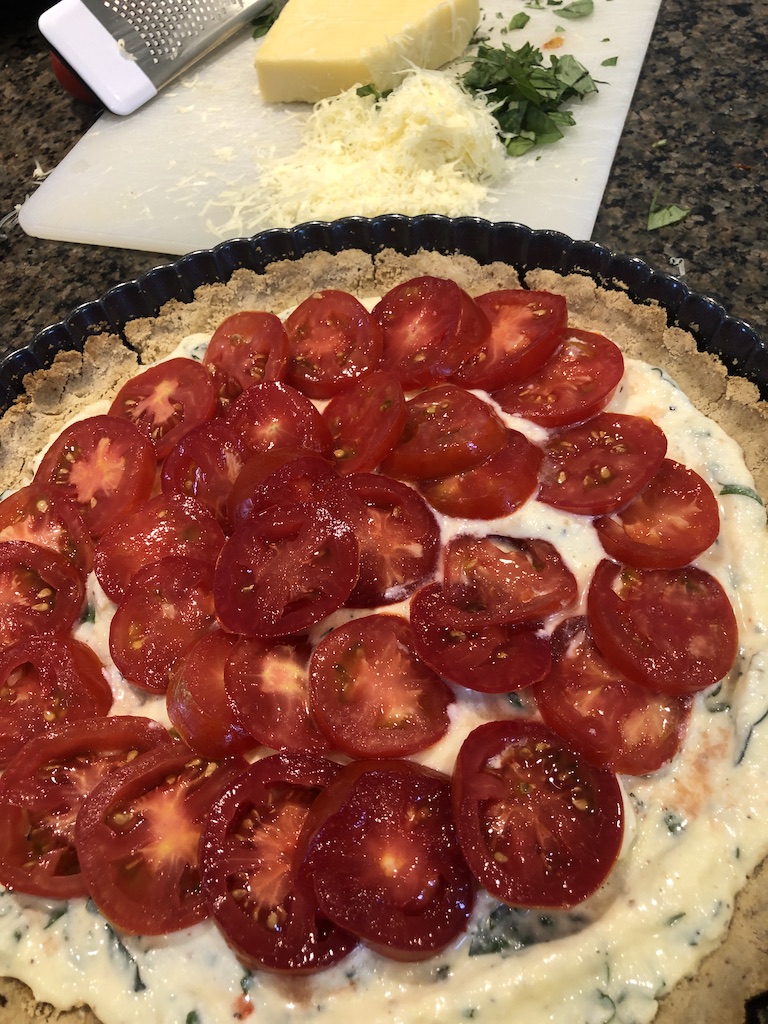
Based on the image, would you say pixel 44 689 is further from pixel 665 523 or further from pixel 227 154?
pixel 227 154

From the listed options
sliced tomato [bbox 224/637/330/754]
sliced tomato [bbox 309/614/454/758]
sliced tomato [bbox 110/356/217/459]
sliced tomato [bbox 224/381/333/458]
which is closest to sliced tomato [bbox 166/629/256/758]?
sliced tomato [bbox 224/637/330/754]

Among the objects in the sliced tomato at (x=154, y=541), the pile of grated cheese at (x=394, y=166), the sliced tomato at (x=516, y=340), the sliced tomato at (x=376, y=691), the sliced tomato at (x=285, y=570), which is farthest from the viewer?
the pile of grated cheese at (x=394, y=166)

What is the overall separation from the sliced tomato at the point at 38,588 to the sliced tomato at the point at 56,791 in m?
0.43

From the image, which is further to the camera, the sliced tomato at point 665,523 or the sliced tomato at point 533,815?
the sliced tomato at point 665,523

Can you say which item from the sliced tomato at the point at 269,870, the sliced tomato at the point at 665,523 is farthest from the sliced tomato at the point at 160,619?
the sliced tomato at the point at 665,523

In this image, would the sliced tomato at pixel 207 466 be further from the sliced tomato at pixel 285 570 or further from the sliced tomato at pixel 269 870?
the sliced tomato at pixel 269 870

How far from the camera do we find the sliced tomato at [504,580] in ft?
7.21

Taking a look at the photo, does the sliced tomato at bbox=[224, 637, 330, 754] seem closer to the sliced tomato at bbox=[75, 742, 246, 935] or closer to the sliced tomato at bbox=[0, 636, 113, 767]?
the sliced tomato at bbox=[75, 742, 246, 935]

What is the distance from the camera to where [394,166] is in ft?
12.9

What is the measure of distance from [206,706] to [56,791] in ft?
1.56

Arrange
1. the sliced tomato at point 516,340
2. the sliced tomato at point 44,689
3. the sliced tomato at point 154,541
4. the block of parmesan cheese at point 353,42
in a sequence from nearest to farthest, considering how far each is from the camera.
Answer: the sliced tomato at point 44,689
the sliced tomato at point 154,541
the sliced tomato at point 516,340
the block of parmesan cheese at point 353,42

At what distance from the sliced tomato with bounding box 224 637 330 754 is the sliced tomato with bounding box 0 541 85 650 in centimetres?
69

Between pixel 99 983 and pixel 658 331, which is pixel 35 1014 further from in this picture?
pixel 658 331

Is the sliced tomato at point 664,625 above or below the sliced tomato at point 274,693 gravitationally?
below
